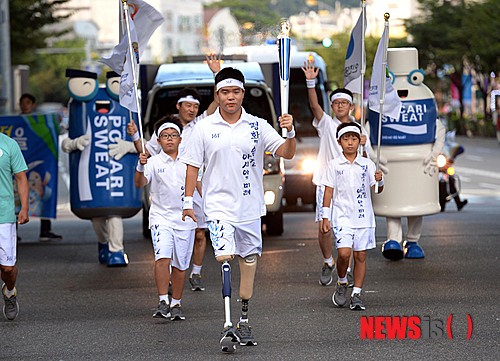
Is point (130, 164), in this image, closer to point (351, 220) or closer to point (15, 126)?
point (15, 126)

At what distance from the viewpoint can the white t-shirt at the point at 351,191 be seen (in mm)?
10531

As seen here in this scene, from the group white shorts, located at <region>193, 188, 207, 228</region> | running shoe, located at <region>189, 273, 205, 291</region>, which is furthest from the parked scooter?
white shorts, located at <region>193, 188, 207, 228</region>

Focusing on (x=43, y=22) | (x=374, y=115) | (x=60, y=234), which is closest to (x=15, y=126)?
(x=60, y=234)

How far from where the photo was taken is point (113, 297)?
11547 millimetres

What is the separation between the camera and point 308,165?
21.7m

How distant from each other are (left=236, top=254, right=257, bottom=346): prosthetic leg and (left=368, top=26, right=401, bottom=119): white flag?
3.82 meters

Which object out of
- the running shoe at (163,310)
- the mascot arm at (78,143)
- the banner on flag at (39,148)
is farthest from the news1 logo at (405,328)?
the banner on flag at (39,148)

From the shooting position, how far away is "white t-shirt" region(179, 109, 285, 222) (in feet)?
28.8

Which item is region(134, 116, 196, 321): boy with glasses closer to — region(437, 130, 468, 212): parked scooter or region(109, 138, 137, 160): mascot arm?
region(109, 138, 137, 160): mascot arm

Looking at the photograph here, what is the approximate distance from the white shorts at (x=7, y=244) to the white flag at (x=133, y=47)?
201 cm

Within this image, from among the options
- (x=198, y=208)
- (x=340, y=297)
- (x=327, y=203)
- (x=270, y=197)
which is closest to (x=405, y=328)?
(x=340, y=297)

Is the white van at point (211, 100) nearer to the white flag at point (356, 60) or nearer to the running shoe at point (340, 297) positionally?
the white flag at point (356, 60)

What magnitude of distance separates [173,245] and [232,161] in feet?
5.33

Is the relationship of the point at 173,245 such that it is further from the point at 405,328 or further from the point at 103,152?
the point at 103,152
